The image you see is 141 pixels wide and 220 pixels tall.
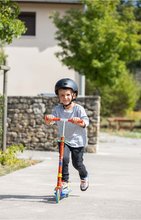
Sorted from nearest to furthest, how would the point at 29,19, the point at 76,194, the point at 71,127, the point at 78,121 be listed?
the point at 78,121
the point at 71,127
the point at 76,194
the point at 29,19

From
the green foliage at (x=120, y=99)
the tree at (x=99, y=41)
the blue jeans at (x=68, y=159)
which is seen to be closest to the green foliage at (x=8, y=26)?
the blue jeans at (x=68, y=159)

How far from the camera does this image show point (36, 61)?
2967 centimetres

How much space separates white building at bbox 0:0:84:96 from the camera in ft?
96.3

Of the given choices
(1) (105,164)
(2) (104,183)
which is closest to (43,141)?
(1) (105,164)

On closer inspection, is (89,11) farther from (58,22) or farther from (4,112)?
(4,112)

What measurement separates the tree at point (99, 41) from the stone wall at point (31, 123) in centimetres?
704

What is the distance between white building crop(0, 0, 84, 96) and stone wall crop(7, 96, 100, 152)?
12.0 metres

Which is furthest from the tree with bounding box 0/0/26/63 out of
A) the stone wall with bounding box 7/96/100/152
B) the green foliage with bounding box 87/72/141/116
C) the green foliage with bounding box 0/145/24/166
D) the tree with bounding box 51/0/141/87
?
the green foliage with bounding box 87/72/141/116

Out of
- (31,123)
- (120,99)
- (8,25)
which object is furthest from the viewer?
(120,99)

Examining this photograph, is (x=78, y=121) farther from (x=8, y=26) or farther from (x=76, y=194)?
(x=8, y=26)

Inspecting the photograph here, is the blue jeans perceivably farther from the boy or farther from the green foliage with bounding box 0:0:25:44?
the green foliage with bounding box 0:0:25:44

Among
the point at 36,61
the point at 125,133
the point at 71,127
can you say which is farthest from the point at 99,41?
the point at 71,127

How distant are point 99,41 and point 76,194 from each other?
15.8 meters

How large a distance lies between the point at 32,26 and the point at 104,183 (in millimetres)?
20012
